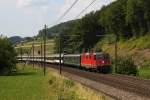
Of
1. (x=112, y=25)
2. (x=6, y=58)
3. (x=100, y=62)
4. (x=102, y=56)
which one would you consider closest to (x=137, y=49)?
(x=112, y=25)

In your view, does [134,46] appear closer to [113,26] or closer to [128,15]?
[128,15]

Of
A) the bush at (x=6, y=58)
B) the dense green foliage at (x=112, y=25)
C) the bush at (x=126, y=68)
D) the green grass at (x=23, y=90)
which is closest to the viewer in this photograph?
the green grass at (x=23, y=90)

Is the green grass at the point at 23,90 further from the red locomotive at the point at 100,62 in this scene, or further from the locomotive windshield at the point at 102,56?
the locomotive windshield at the point at 102,56

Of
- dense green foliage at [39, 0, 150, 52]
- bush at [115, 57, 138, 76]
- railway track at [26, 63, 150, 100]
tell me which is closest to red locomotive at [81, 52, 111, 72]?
bush at [115, 57, 138, 76]

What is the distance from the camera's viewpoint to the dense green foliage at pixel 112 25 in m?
142

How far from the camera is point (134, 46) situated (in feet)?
463

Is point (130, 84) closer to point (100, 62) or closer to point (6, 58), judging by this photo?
point (100, 62)

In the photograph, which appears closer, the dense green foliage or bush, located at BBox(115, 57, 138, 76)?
bush, located at BBox(115, 57, 138, 76)

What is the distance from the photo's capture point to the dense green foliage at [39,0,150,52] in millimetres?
141750

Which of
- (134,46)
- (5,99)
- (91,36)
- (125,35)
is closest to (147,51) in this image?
(134,46)

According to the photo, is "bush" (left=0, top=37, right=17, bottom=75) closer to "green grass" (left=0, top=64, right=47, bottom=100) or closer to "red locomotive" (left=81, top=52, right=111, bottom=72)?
"red locomotive" (left=81, top=52, right=111, bottom=72)

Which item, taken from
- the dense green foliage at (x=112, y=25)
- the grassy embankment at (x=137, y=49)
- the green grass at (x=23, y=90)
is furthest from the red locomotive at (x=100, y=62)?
the dense green foliage at (x=112, y=25)

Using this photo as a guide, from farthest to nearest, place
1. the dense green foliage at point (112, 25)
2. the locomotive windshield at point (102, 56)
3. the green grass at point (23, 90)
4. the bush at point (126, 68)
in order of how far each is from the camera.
→ the dense green foliage at point (112, 25), the locomotive windshield at point (102, 56), the bush at point (126, 68), the green grass at point (23, 90)

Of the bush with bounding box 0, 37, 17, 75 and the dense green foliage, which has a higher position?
the dense green foliage
